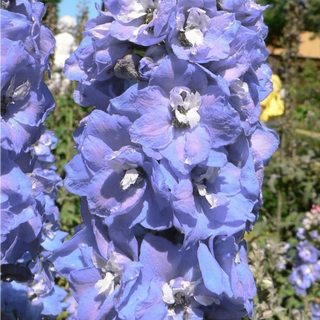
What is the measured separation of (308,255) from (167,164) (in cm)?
295

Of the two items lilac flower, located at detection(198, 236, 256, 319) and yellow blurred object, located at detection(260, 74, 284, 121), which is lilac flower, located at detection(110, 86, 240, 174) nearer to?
lilac flower, located at detection(198, 236, 256, 319)

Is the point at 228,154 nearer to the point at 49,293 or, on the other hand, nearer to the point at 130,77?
the point at 130,77

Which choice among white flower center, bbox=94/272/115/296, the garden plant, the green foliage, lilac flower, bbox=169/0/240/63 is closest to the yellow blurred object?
the green foliage

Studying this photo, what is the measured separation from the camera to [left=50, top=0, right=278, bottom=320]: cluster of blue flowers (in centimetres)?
112

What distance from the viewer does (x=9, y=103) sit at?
4.29 ft

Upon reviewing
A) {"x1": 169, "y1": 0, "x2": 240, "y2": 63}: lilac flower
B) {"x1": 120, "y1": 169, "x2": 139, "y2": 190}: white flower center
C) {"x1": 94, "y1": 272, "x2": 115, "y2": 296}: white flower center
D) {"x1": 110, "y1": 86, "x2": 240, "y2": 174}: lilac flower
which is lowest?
{"x1": 94, "y1": 272, "x2": 115, "y2": 296}: white flower center

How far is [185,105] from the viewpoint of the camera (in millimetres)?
1162

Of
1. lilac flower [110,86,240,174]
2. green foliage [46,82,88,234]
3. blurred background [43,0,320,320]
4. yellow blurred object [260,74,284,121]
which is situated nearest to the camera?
lilac flower [110,86,240,174]

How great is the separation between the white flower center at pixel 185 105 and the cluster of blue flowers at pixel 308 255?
2.80 meters

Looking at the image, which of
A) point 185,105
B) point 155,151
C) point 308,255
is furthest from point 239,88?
point 308,255

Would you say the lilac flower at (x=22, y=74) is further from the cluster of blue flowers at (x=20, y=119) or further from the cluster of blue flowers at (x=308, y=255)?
the cluster of blue flowers at (x=308, y=255)

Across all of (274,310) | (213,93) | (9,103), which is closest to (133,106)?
(213,93)

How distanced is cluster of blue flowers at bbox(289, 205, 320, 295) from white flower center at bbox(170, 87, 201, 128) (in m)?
2.80

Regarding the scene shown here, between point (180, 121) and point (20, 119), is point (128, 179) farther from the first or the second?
point (20, 119)
